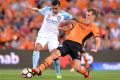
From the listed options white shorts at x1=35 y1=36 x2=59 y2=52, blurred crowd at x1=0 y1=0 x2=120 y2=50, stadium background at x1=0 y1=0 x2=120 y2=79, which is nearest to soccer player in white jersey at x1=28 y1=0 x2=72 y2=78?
white shorts at x1=35 y1=36 x2=59 y2=52

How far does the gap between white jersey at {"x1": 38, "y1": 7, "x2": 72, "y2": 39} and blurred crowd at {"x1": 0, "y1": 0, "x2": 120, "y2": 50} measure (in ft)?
31.1

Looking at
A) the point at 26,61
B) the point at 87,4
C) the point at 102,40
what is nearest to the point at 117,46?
the point at 102,40

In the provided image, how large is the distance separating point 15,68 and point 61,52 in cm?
1075

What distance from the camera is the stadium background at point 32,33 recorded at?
25625 millimetres

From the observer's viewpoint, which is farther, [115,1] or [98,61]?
[115,1]

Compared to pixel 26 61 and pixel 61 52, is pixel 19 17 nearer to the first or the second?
pixel 26 61

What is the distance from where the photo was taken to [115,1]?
3056cm

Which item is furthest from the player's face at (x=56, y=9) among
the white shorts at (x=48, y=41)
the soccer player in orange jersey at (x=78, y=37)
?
the white shorts at (x=48, y=41)

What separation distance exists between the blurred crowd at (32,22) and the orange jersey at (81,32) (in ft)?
34.9

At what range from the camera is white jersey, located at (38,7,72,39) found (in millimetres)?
16281

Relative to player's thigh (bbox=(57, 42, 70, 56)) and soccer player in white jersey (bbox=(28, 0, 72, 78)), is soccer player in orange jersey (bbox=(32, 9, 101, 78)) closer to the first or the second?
player's thigh (bbox=(57, 42, 70, 56))

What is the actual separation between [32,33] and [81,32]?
1159cm

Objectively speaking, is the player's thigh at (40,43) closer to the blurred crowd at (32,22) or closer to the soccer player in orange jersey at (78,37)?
the soccer player in orange jersey at (78,37)

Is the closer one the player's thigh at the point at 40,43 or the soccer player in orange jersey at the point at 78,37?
the soccer player in orange jersey at the point at 78,37
